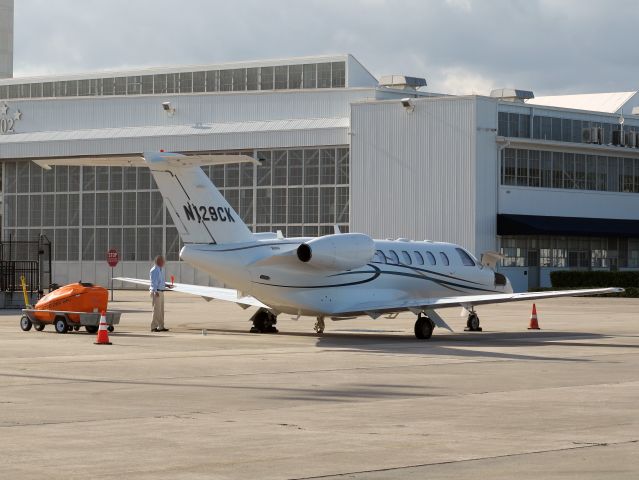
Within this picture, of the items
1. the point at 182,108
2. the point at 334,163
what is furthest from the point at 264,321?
the point at 182,108

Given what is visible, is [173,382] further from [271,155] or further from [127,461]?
[271,155]

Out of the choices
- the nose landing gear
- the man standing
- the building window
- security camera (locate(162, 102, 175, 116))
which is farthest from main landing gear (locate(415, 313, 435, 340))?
security camera (locate(162, 102, 175, 116))

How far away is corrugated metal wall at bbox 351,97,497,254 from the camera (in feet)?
234

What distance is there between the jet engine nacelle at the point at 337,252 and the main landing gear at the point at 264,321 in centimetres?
418

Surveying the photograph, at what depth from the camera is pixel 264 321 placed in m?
35.9

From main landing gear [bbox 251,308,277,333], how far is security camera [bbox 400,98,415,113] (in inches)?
1494

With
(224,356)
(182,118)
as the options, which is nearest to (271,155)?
(182,118)

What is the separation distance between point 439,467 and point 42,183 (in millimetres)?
76597

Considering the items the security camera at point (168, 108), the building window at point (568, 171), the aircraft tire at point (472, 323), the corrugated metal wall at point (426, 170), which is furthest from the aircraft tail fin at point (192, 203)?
the security camera at point (168, 108)

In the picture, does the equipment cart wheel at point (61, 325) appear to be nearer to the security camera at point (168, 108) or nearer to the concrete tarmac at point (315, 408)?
the concrete tarmac at point (315, 408)

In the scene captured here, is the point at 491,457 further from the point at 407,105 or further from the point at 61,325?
the point at 407,105

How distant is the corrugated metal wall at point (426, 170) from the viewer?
7125cm

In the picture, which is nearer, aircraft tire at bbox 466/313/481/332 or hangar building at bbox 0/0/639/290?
aircraft tire at bbox 466/313/481/332

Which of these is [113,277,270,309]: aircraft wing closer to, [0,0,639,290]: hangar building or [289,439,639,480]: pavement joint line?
[289,439,639,480]: pavement joint line
